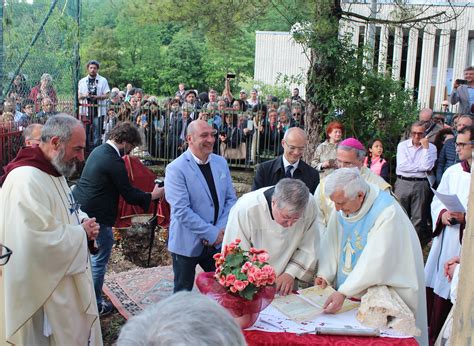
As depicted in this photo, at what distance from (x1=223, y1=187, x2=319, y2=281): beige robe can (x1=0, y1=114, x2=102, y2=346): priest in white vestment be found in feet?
3.47

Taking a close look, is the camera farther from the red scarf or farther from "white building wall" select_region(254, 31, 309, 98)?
"white building wall" select_region(254, 31, 309, 98)

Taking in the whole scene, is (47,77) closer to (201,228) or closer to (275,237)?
(201,228)

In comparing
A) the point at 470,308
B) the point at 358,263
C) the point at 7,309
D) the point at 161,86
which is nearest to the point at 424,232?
the point at 358,263

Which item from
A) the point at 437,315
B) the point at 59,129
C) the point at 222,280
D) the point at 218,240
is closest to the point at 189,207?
the point at 218,240

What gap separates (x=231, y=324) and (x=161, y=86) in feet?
130

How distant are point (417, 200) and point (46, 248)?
19.3 ft

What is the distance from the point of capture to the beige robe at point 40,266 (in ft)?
12.7

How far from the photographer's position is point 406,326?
357 cm

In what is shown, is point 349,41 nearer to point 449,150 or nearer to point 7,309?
A: point 449,150

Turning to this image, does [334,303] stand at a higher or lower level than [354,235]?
lower

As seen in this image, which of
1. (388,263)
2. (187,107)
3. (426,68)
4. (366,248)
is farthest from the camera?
(426,68)

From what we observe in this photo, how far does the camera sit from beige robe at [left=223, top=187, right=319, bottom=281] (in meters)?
4.32

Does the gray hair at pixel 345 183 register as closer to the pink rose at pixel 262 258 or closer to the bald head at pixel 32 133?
the pink rose at pixel 262 258

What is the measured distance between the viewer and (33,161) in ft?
13.2
